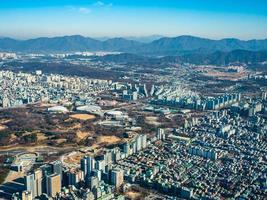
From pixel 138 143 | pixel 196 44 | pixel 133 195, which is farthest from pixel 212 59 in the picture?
pixel 133 195

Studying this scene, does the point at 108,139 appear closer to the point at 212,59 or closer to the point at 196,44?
the point at 212,59

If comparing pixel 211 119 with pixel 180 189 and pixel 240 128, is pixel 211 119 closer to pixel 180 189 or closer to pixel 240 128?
pixel 240 128

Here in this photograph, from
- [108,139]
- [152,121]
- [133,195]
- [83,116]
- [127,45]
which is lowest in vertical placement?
[133,195]

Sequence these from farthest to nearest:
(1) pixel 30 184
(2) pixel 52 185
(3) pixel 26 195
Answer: (2) pixel 52 185 < (1) pixel 30 184 < (3) pixel 26 195

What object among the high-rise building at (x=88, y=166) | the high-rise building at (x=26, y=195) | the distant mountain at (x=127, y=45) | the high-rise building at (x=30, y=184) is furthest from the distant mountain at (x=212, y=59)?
the high-rise building at (x=26, y=195)

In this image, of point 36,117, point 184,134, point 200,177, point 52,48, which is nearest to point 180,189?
point 200,177

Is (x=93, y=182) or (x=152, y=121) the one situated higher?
(x=152, y=121)

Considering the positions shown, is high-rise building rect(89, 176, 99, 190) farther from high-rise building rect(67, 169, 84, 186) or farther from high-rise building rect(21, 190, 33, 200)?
high-rise building rect(21, 190, 33, 200)
